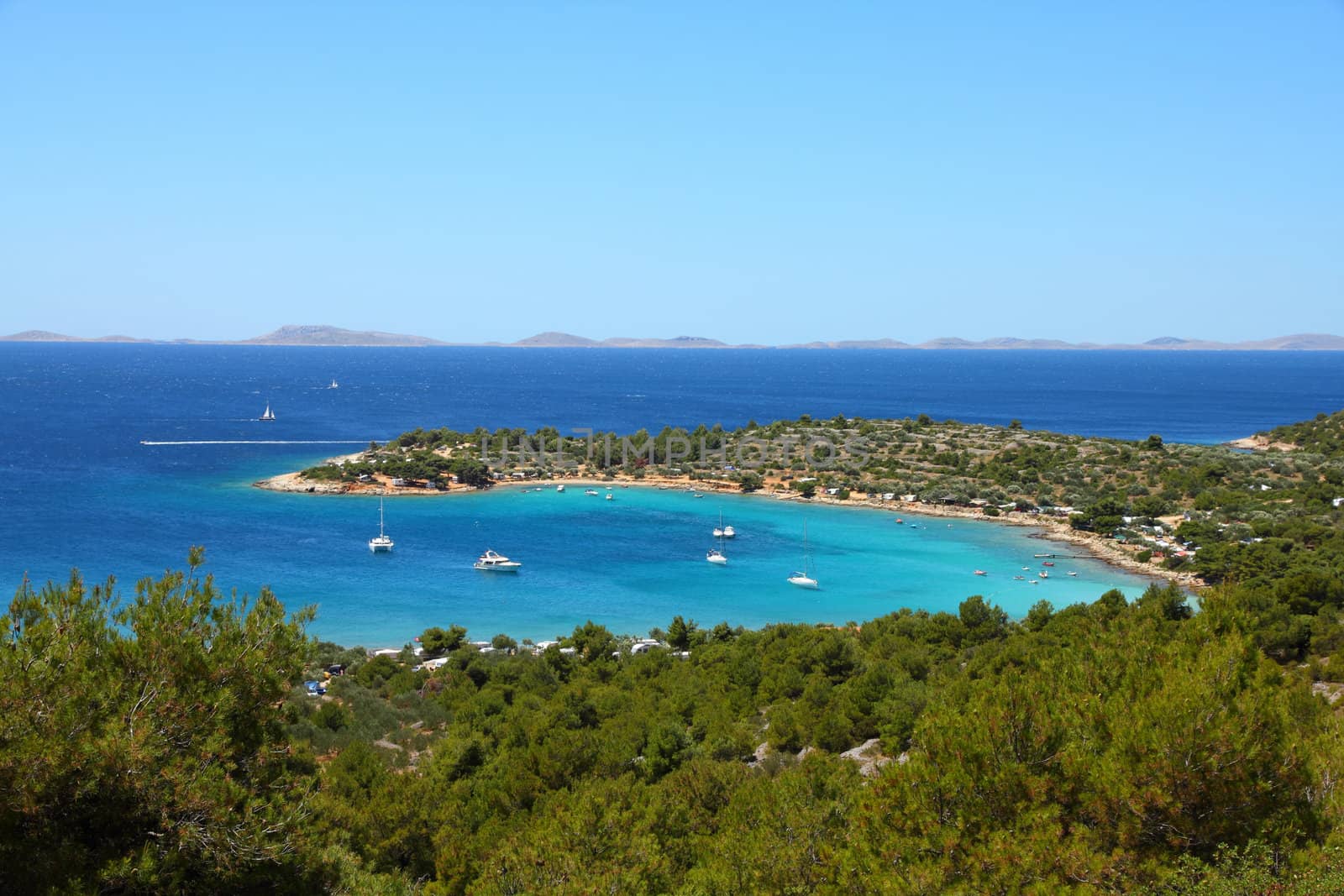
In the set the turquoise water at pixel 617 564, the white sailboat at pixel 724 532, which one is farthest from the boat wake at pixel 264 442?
the white sailboat at pixel 724 532

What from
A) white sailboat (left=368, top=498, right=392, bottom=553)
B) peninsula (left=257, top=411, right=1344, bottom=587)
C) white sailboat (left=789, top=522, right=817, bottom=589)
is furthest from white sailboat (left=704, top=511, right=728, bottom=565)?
white sailboat (left=368, top=498, right=392, bottom=553)

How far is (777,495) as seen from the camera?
60.5m

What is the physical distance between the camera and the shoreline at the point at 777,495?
46438 mm

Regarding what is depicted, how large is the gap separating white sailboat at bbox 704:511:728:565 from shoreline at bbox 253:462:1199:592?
1102 centimetres

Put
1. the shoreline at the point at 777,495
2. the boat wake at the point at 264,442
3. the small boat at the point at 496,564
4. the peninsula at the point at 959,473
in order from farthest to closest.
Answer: the boat wake at the point at 264,442
the peninsula at the point at 959,473
the shoreline at the point at 777,495
the small boat at the point at 496,564

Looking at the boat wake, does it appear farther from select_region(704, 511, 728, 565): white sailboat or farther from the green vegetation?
the green vegetation

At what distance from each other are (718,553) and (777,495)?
16106 millimetres

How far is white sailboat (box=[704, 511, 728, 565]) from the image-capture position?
144ft

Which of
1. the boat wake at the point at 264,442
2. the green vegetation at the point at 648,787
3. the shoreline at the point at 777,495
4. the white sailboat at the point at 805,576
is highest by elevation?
the green vegetation at the point at 648,787

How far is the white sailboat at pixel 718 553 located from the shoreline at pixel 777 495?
11022mm

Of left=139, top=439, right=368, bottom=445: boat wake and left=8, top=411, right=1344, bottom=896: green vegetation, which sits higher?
left=8, top=411, right=1344, bottom=896: green vegetation

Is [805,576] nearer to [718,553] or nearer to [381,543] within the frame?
[718,553]

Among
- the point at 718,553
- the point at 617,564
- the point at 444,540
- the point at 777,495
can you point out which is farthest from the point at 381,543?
the point at 777,495

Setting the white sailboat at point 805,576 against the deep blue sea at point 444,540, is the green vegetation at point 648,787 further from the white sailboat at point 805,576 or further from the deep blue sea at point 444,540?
the white sailboat at point 805,576
